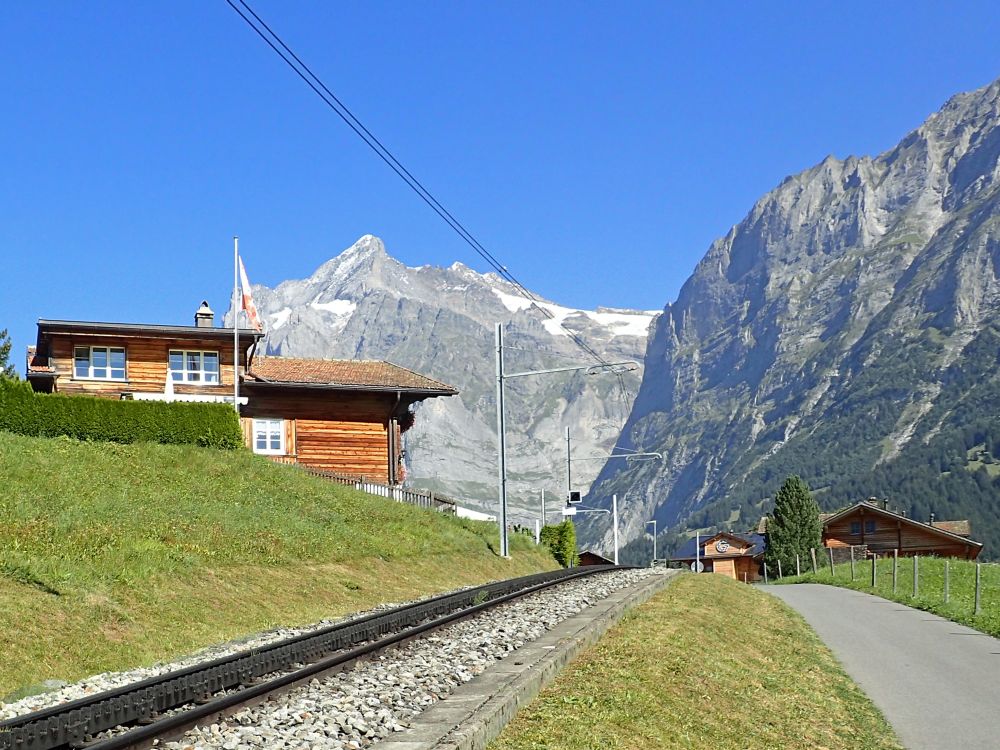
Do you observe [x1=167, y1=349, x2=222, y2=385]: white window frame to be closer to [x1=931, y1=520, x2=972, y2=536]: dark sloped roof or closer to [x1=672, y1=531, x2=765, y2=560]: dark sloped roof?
[x1=672, y1=531, x2=765, y2=560]: dark sloped roof

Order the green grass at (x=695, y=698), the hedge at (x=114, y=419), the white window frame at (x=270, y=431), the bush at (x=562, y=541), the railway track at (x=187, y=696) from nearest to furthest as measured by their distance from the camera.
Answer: the railway track at (x=187, y=696)
the green grass at (x=695, y=698)
the hedge at (x=114, y=419)
the bush at (x=562, y=541)
the white window frame at (x=270, y=431)

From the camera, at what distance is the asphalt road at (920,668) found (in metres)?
14.7

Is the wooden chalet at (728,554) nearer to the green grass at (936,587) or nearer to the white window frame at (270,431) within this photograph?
the green grass at (936,587)

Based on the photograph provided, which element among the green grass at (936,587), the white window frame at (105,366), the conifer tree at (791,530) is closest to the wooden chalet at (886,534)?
the conifer tree at (791,530)

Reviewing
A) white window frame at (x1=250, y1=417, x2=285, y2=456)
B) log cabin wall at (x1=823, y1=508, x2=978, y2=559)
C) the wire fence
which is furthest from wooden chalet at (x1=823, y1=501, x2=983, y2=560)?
white window frame at (x1=250, y1=417, x2=285, y2=456)

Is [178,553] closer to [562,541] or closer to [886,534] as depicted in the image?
[562,541]

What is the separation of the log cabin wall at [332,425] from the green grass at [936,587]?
23.4 metres

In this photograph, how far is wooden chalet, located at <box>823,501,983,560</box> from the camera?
362ft

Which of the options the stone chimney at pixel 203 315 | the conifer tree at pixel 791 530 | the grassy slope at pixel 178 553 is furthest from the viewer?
the conifer tree at pixel 791 530

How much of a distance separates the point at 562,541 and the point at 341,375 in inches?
592

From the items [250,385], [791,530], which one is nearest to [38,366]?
[250,385]

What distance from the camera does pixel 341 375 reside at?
61281 millimetres

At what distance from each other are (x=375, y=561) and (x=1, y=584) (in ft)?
52.0

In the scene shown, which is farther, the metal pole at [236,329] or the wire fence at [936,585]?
the metal pole at [236,329]
